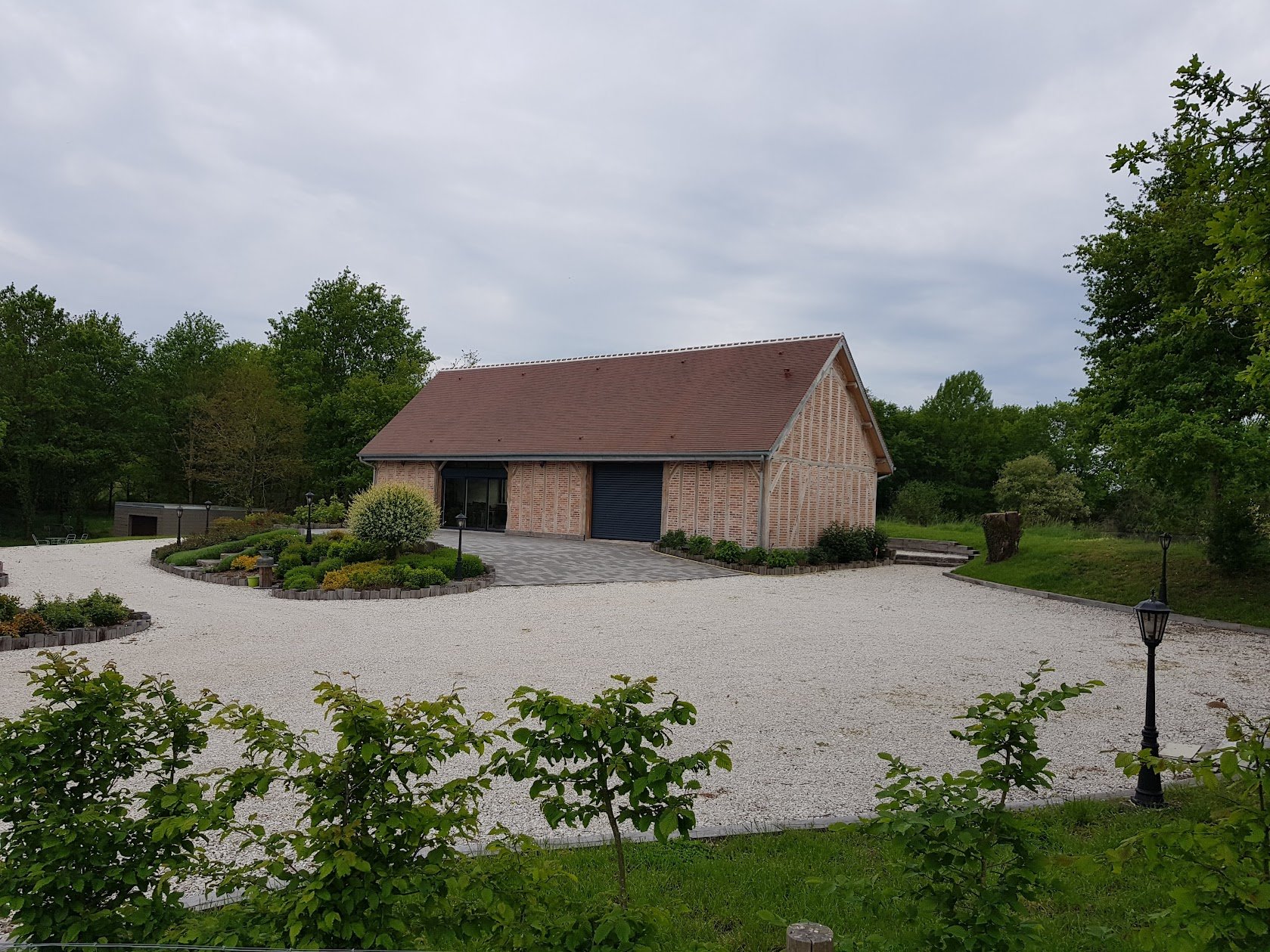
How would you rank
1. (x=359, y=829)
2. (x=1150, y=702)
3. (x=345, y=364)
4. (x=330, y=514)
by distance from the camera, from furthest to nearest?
(x=345, y=364) → (x=330, y=514) → (x=1150, y=702) → (x=359, y=829)

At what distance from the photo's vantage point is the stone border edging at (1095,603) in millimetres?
13609

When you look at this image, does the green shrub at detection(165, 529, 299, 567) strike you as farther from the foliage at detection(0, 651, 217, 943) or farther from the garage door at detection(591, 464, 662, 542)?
the foliage at detection(0, 651, 217, 943)

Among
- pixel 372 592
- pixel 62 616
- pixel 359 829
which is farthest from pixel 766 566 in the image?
pixel 359 829

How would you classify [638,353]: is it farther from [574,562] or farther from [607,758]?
A: [607,758]

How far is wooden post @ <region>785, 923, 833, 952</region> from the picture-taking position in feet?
8.69

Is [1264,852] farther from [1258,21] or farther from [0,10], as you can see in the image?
[0,10]

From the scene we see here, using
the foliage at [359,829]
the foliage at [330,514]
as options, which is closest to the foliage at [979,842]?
the foliage at [359,829]

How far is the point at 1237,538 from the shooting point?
50.4 feet

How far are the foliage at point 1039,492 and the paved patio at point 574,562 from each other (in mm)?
23269

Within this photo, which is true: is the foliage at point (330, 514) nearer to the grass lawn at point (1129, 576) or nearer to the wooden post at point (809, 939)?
the grass lawn at point (1129, 576)

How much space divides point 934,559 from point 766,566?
738 centimetres

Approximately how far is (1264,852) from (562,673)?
728 cm

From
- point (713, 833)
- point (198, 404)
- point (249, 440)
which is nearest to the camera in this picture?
point (713, 833)

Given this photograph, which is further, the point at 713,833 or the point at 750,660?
the point at 750,660
